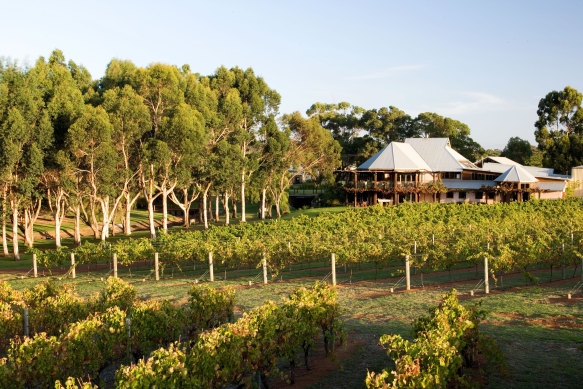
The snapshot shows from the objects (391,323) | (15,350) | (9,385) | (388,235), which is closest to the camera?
(9,385)

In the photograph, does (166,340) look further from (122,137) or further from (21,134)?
(122,137)

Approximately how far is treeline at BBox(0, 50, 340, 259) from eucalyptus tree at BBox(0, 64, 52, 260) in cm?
7

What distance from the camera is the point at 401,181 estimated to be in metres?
56.6

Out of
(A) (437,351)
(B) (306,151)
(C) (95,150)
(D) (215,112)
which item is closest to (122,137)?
(C) (95,150)

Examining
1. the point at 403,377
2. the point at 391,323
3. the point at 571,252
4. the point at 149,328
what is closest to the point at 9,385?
the point at 149,328

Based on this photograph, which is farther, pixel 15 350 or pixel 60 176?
pixel 60 176

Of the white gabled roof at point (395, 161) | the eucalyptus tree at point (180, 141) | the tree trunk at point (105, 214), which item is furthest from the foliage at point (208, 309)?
the white gabled roof at point (395, 161)

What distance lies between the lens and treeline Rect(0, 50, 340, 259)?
33.2 meters

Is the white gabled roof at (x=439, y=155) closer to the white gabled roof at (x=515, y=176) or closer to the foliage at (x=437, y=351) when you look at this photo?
the white gabled roof at (x=515, y=176)

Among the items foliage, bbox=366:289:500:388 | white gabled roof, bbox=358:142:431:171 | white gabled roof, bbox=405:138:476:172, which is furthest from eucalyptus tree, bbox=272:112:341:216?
foliage, bbox=366:289:500:388

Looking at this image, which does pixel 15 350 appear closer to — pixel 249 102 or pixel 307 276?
pixel 307 276

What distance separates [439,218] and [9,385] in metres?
34.8

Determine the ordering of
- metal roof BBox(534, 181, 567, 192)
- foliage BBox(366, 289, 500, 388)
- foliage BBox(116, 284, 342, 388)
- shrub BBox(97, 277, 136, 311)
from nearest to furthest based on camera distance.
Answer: foliage BBox(366, 289, 500, 388), foliage BBox(116, 284, 342, 388), shrub BBox(97, 277, 136, 311), metal roof BBox(534, 181, 567, 192)

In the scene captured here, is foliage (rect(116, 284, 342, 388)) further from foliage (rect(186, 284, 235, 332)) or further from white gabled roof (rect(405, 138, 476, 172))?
white gabled roof (rect(405, 138, 476, 172))
